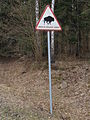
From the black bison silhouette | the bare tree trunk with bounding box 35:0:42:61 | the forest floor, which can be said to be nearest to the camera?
the black bison silhouette

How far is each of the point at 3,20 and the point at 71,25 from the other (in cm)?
525

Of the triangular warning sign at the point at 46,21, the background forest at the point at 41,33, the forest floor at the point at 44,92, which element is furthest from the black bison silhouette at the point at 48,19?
the background forest at the point at 41,33

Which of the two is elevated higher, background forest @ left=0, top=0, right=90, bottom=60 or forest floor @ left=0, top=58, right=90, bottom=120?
background forest @ left=0, top=0, right=90, bottom=60

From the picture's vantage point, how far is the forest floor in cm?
372

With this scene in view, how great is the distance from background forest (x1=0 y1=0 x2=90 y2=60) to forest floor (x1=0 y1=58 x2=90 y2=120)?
4.45ft

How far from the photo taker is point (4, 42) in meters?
10.6

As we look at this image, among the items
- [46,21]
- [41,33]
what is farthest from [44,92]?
[41,33]

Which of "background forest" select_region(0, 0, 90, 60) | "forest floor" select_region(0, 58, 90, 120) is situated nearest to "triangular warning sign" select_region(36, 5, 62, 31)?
"forest floor" select_region(0, 58, 90, 120)

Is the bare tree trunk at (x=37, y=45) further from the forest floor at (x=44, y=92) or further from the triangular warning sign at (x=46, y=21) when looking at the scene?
the triangular warning sign at (x=46, y=21)

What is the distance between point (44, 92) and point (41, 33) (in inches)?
148

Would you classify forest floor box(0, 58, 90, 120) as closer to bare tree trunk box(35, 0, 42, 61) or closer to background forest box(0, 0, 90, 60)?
bare tree trunk box(35, 0, 42, 61)

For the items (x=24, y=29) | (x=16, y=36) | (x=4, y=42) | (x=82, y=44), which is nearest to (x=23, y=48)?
(x=16, y=36)

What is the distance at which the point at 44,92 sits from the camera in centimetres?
536

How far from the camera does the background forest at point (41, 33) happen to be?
7426 millimetres
